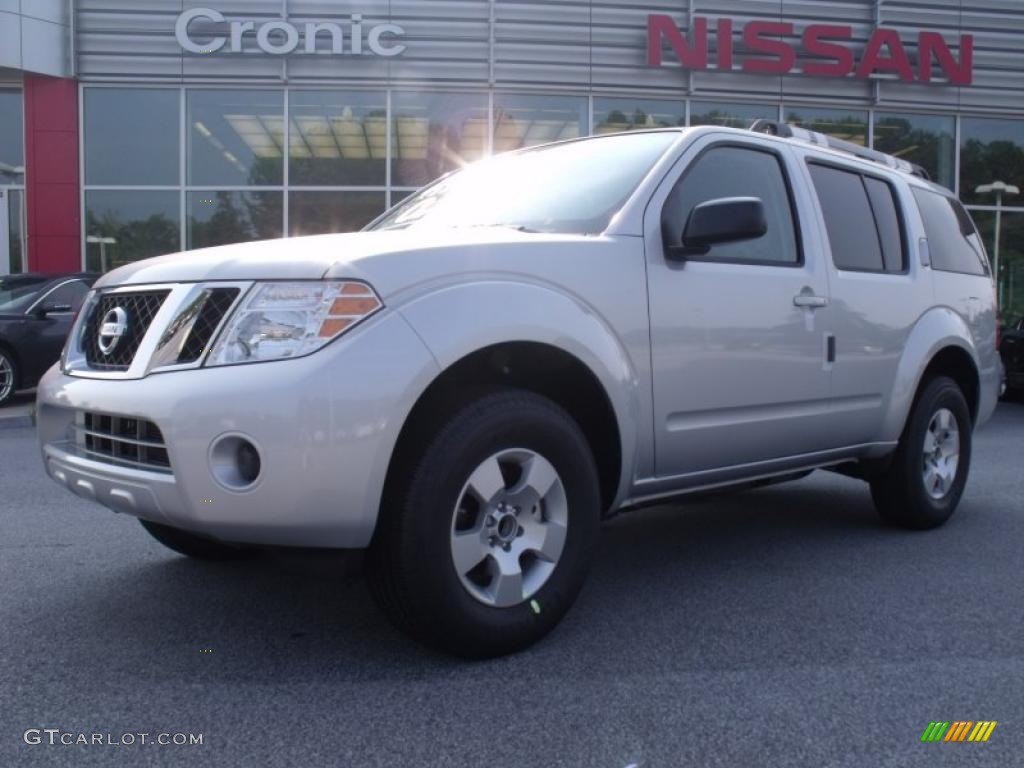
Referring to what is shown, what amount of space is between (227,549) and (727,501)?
2979mm

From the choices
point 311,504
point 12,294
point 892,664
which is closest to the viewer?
point 311,504

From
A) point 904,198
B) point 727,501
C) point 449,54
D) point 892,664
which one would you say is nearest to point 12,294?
point 449,54

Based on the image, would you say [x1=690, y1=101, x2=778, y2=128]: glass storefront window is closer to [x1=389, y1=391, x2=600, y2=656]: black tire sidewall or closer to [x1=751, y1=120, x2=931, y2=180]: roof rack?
[x1=751, y1=120, x2=931, y2=180]: roof rack

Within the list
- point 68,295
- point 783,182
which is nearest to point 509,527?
point 783,182

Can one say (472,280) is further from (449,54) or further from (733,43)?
(733,43)

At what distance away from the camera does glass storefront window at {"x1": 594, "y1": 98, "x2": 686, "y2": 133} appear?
15.3 meters

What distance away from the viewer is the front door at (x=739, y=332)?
3328 millimetres

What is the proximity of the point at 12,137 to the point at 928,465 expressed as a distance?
1548cm

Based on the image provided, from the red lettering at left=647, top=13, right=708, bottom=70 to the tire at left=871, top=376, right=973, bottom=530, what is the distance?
36.6 feet

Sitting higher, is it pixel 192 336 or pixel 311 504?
pixel 192 336

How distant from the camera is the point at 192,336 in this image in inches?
105

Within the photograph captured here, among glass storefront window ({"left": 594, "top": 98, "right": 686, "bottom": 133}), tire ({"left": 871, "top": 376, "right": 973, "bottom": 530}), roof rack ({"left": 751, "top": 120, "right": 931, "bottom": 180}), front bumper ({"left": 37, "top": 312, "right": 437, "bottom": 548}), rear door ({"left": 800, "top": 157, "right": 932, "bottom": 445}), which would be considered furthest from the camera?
glass storefront window ({"left": 594, "top": 98, "right": 686, "bottom": 133})

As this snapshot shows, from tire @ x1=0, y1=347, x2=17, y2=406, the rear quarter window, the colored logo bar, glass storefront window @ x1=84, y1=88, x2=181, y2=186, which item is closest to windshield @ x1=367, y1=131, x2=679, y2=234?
the colored logo bar

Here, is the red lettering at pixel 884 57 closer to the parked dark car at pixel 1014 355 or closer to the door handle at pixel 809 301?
the parked dark car at pixel 1014 355
